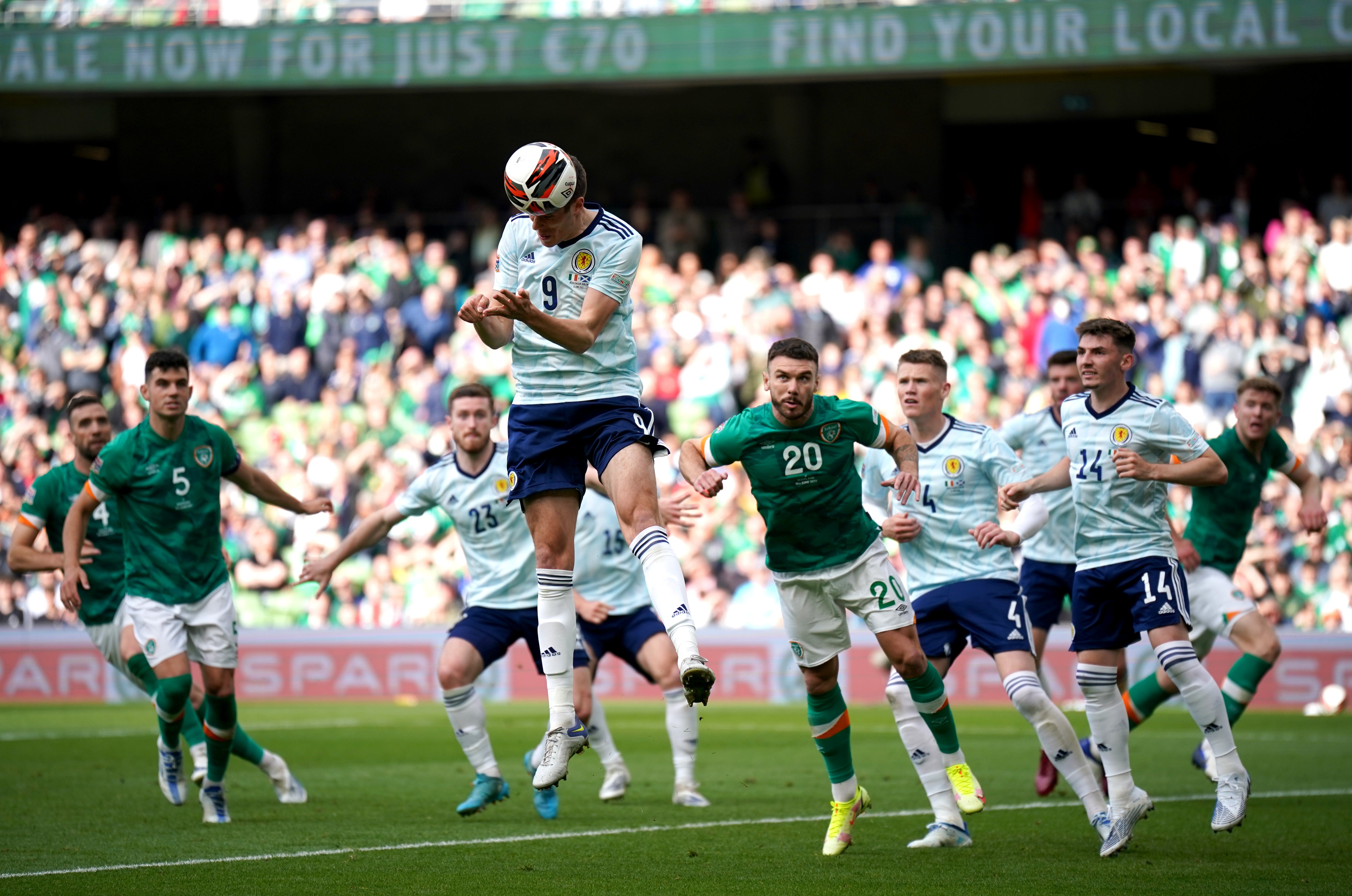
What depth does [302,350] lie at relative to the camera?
917 inches

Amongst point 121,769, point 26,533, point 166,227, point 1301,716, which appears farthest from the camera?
point 166,227

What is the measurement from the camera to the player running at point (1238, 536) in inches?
428

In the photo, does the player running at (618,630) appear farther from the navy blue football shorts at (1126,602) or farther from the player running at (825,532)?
the navy blue football shorts at (1126,602)

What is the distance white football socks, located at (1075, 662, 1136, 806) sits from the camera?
8.46m

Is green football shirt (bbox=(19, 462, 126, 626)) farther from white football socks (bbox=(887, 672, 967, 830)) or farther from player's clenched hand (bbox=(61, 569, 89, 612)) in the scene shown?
white football socks (bbox=(887, 672, 967, 830))

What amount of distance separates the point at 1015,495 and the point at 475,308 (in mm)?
3385

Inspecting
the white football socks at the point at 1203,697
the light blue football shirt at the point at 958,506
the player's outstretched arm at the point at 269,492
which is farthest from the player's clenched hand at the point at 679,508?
the player's outstretched arm at the point at 269,492

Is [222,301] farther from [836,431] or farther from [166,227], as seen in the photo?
[836,431]

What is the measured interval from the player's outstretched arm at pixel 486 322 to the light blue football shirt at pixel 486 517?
2.87 metres

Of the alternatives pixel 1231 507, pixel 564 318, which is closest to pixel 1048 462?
pixel 1231 507

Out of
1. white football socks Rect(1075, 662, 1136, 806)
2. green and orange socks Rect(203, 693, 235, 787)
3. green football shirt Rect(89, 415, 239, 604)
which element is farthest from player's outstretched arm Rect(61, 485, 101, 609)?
white football socks Rect(1075, 662, 1136, 806)

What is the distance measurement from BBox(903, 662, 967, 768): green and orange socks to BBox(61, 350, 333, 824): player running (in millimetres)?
4086

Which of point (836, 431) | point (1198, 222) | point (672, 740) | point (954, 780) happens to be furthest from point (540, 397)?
point (1198, 222)

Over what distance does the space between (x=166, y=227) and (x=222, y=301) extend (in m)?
2.60
